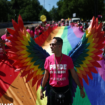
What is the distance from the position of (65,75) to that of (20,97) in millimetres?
1412

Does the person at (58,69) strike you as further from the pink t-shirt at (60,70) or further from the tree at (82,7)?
the tree at (82,7)

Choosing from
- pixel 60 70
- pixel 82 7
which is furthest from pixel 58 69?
pixel 82 7

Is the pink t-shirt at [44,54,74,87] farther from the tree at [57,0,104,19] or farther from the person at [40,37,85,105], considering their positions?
the tree at [57,0,104,19]

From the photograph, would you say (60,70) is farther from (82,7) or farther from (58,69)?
(82,7)

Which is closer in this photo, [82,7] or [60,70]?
[60,70]

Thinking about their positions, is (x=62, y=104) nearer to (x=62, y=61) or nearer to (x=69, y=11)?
(x=62, y=61)

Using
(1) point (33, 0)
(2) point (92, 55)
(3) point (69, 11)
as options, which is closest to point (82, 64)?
(2) point (92, 55)

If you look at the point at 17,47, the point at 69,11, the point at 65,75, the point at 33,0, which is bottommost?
the point at 65,75

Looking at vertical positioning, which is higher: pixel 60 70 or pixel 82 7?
pixel 82 7

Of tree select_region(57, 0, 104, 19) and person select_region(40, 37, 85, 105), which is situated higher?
tree select_region(57, 0, 104, 19)

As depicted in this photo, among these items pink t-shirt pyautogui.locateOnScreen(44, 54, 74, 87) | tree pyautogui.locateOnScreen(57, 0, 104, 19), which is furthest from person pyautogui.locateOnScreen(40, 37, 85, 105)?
tree pyautogui.locateOnScreen(57, 0, 104, 19)

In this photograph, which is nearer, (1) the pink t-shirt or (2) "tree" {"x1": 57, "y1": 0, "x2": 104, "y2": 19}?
(1) the pink t-shirt

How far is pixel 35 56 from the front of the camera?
2059mm

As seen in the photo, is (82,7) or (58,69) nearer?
(58,69)
